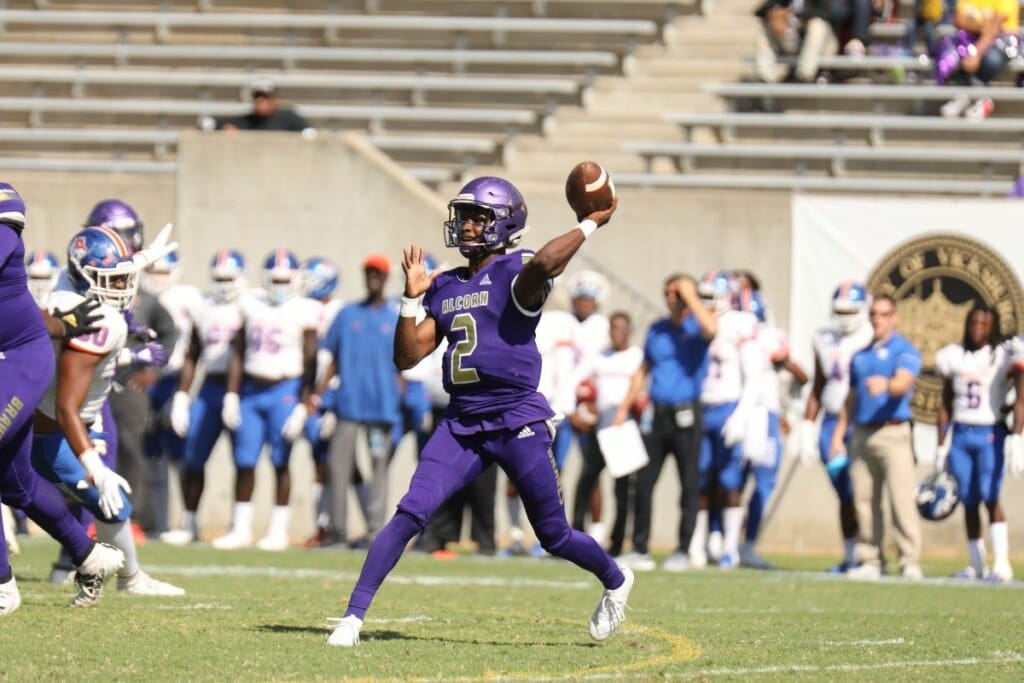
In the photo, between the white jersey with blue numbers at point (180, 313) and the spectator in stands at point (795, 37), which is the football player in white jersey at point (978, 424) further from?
the white jersey with blue numbers at point (180, 313)

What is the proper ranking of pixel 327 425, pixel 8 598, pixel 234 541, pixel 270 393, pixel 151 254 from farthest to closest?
pixel 327 425
pixel 270 393
pixel 234 541
pixel 151 254
pixel 8 598

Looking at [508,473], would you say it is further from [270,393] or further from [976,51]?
[976,51]

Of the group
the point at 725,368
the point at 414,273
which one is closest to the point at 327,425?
the point at 725,368

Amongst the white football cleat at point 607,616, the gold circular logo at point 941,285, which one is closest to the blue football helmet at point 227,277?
the gold circular logo at point 941,285

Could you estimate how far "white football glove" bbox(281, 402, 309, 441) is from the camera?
44.3ft

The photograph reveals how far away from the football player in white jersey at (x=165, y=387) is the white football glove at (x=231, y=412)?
53cm

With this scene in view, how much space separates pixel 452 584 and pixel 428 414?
3.86 metres

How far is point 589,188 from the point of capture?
7195mm

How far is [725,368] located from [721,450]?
0.57m

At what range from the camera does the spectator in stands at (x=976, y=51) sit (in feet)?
54.5

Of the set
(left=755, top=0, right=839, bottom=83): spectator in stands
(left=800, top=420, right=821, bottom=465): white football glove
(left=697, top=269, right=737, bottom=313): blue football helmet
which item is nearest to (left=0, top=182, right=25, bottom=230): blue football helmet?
(left=800, top=420, right=821, bottom=465): white football glove

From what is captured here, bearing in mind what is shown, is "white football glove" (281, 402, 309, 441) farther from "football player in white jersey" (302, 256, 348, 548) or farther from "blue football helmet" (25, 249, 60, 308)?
"blue football helmet" (25, 249, 60, 308)

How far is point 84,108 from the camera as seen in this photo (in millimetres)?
17719

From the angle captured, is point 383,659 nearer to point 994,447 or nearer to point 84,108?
point 994,447
